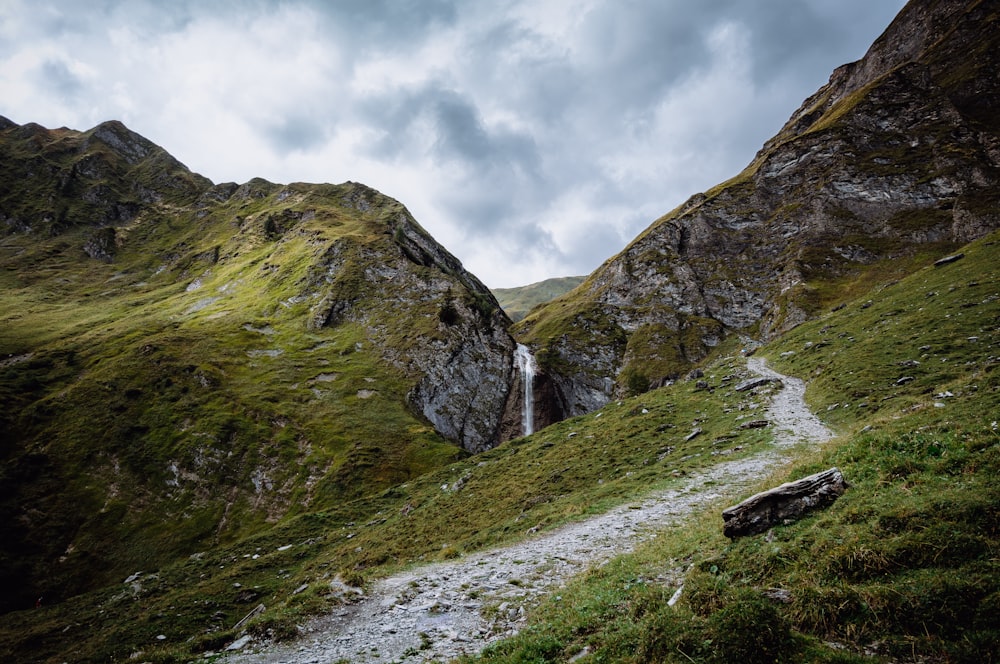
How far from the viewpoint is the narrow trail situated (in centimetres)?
1353

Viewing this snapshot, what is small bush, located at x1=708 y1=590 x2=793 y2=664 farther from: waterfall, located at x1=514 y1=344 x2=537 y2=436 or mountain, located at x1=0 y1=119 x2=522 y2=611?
waterfall, located at x1=514 y1=344 x2=537 y2=436

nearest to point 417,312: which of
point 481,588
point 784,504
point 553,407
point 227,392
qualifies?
point 553,407

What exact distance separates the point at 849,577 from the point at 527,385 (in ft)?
291

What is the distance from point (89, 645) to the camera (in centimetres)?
2697

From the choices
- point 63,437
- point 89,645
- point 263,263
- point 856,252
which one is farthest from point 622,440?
point 263,263

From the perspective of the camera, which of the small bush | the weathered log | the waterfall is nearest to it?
the small bush

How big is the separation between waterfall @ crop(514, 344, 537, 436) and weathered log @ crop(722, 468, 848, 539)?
69.2 m

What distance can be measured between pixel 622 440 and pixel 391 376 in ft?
187

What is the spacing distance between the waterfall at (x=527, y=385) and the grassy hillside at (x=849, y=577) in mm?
68076

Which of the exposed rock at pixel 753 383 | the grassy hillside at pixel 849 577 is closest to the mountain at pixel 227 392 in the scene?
the exposed rock at pixel 753 383

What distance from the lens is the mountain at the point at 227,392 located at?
49.8 meters

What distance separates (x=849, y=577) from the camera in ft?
28.7

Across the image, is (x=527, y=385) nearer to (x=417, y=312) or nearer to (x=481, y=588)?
(x=417, y=312)

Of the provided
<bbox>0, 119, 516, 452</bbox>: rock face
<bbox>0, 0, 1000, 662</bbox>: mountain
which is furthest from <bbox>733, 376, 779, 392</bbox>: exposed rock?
<bbox>0, 119, 516, 452</bbox>: rock face
